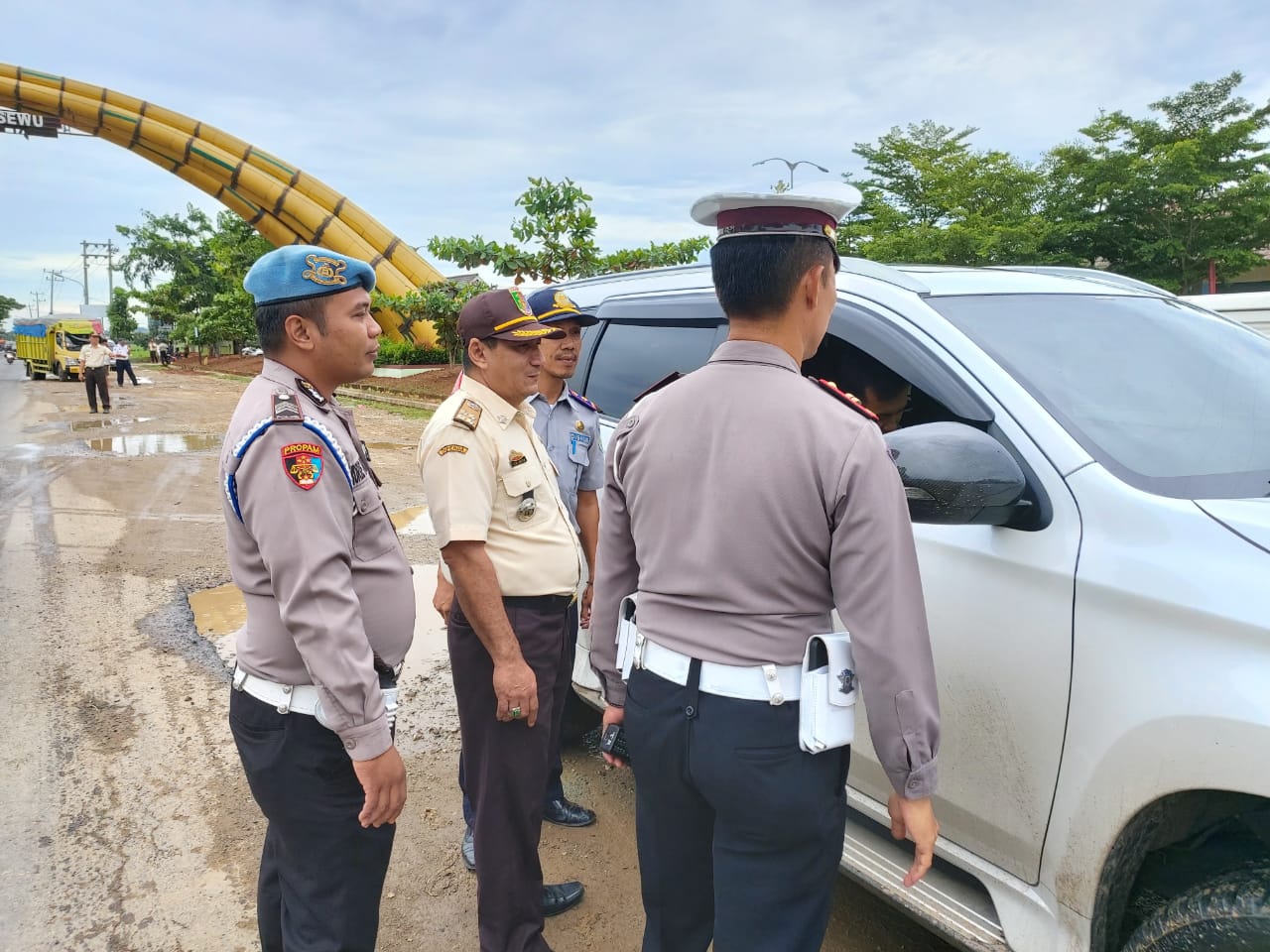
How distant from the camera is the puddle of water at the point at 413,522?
7.57 meters

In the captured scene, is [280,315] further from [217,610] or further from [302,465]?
[217,610]

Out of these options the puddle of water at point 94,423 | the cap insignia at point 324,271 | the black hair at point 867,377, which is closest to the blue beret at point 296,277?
the cap insignia at point 324,271

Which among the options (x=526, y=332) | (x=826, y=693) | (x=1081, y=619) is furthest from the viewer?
(x=526, y=332)

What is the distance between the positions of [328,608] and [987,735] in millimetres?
1416

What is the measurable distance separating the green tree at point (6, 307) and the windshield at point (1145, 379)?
15023 centimetres

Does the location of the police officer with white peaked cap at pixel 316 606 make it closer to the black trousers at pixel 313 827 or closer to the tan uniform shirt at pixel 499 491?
the black trousers at pixel 313 827

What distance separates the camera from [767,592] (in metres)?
1.52

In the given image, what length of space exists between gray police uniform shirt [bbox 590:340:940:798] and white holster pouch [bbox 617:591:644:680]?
0.17ft

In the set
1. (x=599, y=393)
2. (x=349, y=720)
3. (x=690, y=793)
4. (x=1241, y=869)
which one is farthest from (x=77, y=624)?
(x=1241, y=869)

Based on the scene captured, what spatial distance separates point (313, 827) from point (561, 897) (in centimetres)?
121

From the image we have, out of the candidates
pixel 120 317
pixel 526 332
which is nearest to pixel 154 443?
pixel 526 332

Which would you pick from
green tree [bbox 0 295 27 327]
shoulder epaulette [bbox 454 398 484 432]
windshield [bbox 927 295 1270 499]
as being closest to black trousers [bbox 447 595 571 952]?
shoulder epaulette [bbox 454 398 484 432]

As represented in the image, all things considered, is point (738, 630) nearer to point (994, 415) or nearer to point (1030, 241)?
point (994, 415)

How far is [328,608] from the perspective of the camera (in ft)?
5.38
